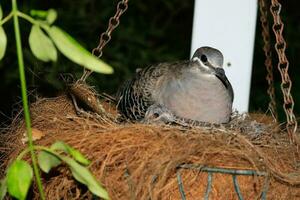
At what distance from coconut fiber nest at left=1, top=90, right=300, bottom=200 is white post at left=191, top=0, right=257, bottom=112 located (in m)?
0.52

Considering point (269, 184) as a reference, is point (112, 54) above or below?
above

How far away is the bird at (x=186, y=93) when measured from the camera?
1.85 meters

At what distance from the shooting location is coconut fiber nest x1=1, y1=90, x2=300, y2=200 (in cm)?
128

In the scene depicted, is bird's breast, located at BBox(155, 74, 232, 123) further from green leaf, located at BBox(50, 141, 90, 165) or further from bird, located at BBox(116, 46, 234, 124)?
green leaf, located at BBox(50, 141, 90, 165)

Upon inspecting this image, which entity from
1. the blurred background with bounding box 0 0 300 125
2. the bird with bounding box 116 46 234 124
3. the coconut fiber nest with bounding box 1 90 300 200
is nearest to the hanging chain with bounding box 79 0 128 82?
the bird with bounding box 116 46 234 124

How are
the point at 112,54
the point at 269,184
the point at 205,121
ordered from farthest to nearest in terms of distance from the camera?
the point at 112,54 < the point at 205,121 < the point at 269,184

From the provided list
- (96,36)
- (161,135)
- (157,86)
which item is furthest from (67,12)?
(161,135)

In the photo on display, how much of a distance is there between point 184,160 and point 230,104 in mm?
666

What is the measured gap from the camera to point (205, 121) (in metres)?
1.88

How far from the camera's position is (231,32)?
A: 78.1 inches

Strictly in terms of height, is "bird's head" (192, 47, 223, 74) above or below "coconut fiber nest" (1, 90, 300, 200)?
above

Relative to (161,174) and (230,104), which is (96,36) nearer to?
(230,104)

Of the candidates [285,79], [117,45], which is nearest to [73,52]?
[285,79]

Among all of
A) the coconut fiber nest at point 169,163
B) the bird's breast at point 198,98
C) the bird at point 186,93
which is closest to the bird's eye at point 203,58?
the bird at point 186,93
